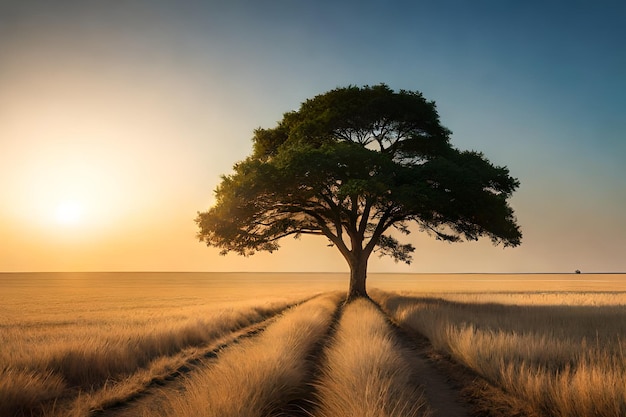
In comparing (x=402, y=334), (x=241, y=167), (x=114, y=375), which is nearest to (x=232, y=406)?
(x=114, y=375)

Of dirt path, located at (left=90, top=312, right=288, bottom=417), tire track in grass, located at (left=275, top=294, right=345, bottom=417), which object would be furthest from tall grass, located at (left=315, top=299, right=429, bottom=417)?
dirt path, located at (left=90, top=312, right=288, bottom=417)

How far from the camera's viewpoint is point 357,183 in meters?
23.0

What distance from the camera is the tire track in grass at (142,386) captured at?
6871 millimetres

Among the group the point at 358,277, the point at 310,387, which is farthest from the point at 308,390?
the point at 358,277

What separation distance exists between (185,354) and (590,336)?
12.4 meters

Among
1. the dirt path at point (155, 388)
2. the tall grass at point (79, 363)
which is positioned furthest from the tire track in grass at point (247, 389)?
the tall grass at point (79, 363)

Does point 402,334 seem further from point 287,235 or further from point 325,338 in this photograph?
point 287,235

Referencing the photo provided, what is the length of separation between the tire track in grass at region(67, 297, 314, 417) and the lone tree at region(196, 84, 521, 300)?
1322 centimetres

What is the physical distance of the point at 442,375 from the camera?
9.45 m

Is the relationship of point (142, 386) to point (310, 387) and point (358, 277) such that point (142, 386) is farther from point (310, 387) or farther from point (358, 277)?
point (358, 277)

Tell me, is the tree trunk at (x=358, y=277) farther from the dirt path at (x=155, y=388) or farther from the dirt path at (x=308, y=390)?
the dirt path at (x=155, y=388)

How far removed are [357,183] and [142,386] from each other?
1645 centimetres

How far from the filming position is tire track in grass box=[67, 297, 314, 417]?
22.5ft

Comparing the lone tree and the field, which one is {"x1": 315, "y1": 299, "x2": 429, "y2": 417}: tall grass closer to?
the field
